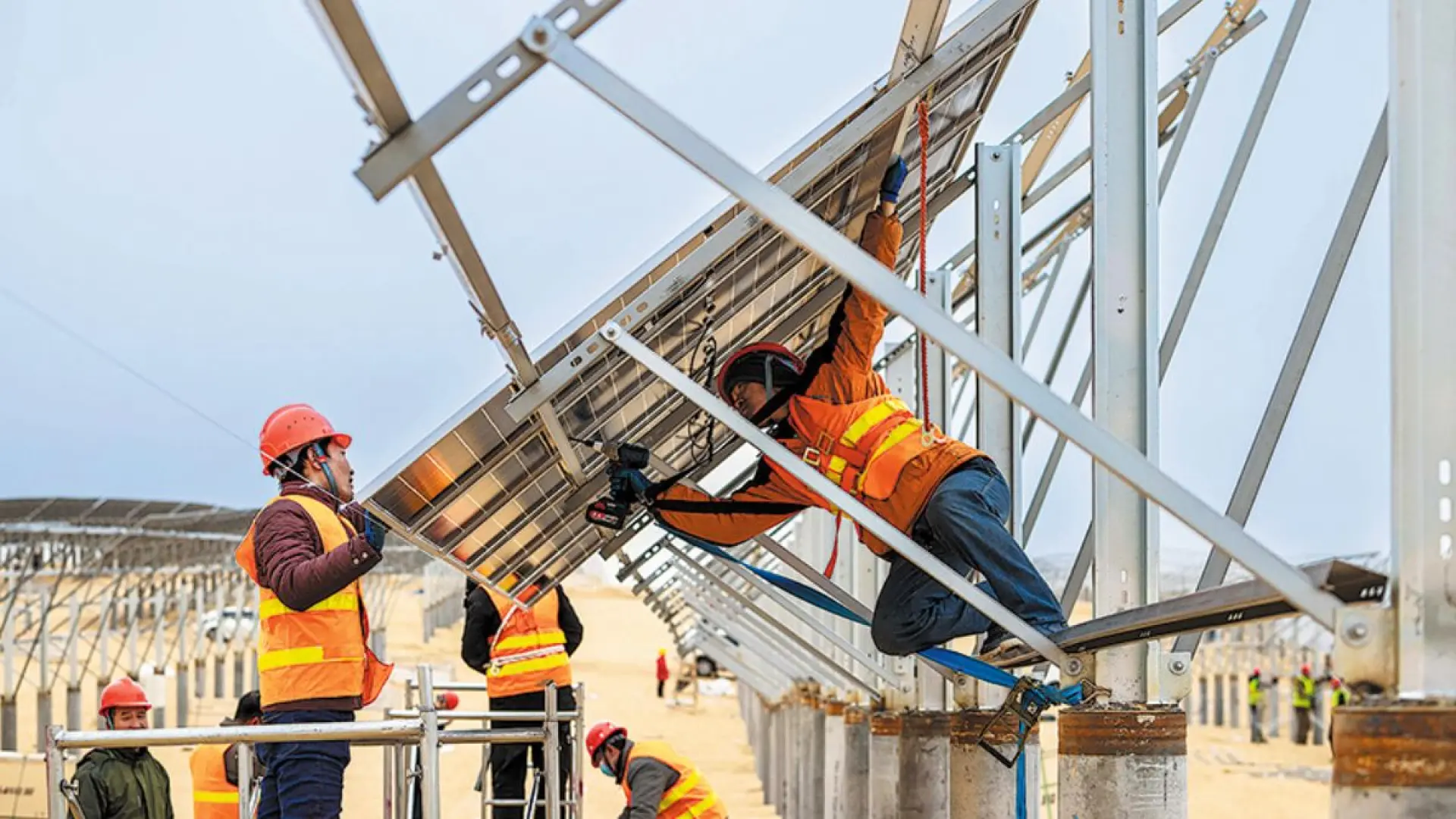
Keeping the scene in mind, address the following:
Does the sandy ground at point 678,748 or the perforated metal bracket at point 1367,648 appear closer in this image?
the perforated metal bracket at point 1367,648

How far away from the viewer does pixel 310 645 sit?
18.3ft

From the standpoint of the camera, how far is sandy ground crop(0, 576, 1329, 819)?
1961 cm

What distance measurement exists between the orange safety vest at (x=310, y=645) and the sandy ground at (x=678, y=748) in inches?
190

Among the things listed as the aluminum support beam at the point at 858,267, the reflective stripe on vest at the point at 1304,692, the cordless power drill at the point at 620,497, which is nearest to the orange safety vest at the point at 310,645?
the cordless power drill at the point at 620,497

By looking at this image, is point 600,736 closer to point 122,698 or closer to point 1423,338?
point 122,698

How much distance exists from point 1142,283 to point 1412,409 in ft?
5.59

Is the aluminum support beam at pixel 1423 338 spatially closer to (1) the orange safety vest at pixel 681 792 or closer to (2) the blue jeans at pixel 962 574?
(2) the blue jeans at pixel 962 574

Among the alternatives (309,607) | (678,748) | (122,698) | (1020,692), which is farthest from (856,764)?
(678,748)

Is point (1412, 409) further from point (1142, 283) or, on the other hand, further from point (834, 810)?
point (834, 810)

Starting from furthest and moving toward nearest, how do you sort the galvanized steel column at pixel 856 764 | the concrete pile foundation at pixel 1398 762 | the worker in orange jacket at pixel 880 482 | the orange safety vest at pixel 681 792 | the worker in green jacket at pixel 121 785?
the galvanized steel column at pixel 856 764
the orange safety vest at pixel 681 792
the worker in green jacket at pixel 121 785
the worker in orange jacket at pixel 880 482
the concrete pile foundation at pixel 1398 762

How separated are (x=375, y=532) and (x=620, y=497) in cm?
111

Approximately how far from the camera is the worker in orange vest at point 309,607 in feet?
17.6

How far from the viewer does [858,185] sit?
646 cm

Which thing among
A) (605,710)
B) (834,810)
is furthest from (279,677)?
(605,710)
